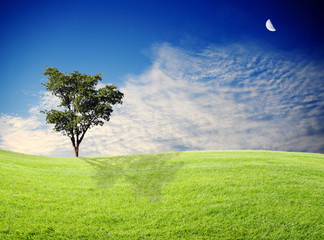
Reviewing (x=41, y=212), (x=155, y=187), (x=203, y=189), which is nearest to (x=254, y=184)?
(x=203, y=189)

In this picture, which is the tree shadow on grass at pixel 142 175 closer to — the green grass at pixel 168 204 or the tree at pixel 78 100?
the green grass at pixel 168 204

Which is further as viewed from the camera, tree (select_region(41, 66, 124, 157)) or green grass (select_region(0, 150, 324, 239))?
tree (select_region(41, 66, 124, 157))

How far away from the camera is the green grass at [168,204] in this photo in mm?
6531

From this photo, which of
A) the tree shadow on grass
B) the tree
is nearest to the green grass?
the tree shadow on grass

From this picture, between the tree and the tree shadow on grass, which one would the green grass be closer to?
the tree shadow on grass

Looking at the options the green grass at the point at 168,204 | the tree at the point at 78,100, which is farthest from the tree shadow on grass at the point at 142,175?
the tree at the point at 78,100

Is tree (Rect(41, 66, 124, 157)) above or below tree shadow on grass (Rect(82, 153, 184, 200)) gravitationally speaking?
above

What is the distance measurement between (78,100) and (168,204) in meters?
23.0

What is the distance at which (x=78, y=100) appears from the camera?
27.5 metres

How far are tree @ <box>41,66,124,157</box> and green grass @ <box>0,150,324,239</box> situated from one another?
51.9ft

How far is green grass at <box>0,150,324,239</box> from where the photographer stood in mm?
6531

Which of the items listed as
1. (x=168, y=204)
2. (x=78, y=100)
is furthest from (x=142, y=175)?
(x=78, y=100)

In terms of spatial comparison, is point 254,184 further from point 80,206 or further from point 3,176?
point 3,176

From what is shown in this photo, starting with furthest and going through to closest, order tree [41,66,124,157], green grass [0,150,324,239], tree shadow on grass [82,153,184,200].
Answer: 1. tree [41,66,124,157]
2. tree shadow on grass [82,153,184,200]
3. green grass [0,150,324,239]
